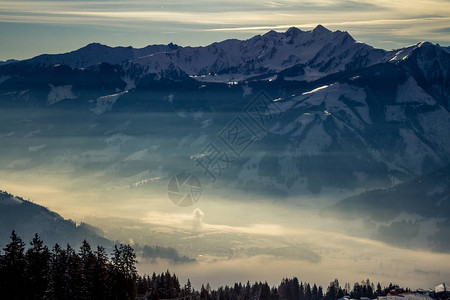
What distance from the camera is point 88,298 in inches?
7131

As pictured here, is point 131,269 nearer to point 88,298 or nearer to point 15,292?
point 88,298

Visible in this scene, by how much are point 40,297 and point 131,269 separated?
23.0 meters

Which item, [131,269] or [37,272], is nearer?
[37,272]

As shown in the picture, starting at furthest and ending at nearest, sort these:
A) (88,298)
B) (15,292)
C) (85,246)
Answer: (85,246), (88,298), (15,292)

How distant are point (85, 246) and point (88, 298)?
1540 cm

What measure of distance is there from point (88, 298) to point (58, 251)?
16.6 meters

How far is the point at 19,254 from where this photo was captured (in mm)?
170500

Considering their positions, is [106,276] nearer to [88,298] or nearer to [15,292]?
[88,298]

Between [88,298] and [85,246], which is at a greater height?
[85,246]

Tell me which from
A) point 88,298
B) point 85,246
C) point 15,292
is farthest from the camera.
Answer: point 85,246

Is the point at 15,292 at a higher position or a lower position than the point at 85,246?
lower

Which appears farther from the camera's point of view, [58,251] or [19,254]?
[58,251]

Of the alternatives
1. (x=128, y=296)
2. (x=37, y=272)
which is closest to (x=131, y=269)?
(x=128, y=296)

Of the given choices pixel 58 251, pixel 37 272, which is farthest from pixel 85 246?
pixel 37 272
